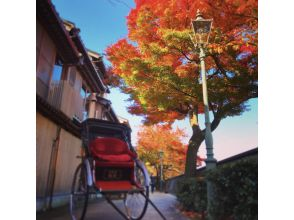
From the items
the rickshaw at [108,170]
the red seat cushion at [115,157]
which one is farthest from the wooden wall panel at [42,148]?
the red seat cushion at [115,157]

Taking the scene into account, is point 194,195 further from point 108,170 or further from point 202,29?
point 202,29

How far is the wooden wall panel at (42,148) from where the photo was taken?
4.92 metres

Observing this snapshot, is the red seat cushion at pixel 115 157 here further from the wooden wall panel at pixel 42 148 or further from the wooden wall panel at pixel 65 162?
the wooden wall panel at pixel 65 162

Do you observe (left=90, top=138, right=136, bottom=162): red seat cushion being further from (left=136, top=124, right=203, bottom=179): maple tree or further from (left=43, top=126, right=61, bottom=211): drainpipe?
(left=136, top=124, right=203, bottom=179): maple tree

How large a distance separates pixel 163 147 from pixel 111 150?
15.7 meters

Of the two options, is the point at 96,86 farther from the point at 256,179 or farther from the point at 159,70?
the point at 256,179

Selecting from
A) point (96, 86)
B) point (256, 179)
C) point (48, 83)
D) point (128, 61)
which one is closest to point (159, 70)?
point (128, 61)

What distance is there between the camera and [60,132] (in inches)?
244

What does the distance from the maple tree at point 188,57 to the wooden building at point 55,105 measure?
139 centimetres

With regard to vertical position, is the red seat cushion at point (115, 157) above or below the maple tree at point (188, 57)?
below

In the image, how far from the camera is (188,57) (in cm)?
603

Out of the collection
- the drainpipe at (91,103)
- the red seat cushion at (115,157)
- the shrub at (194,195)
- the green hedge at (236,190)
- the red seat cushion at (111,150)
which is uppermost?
the drainpipe at (91,103)
